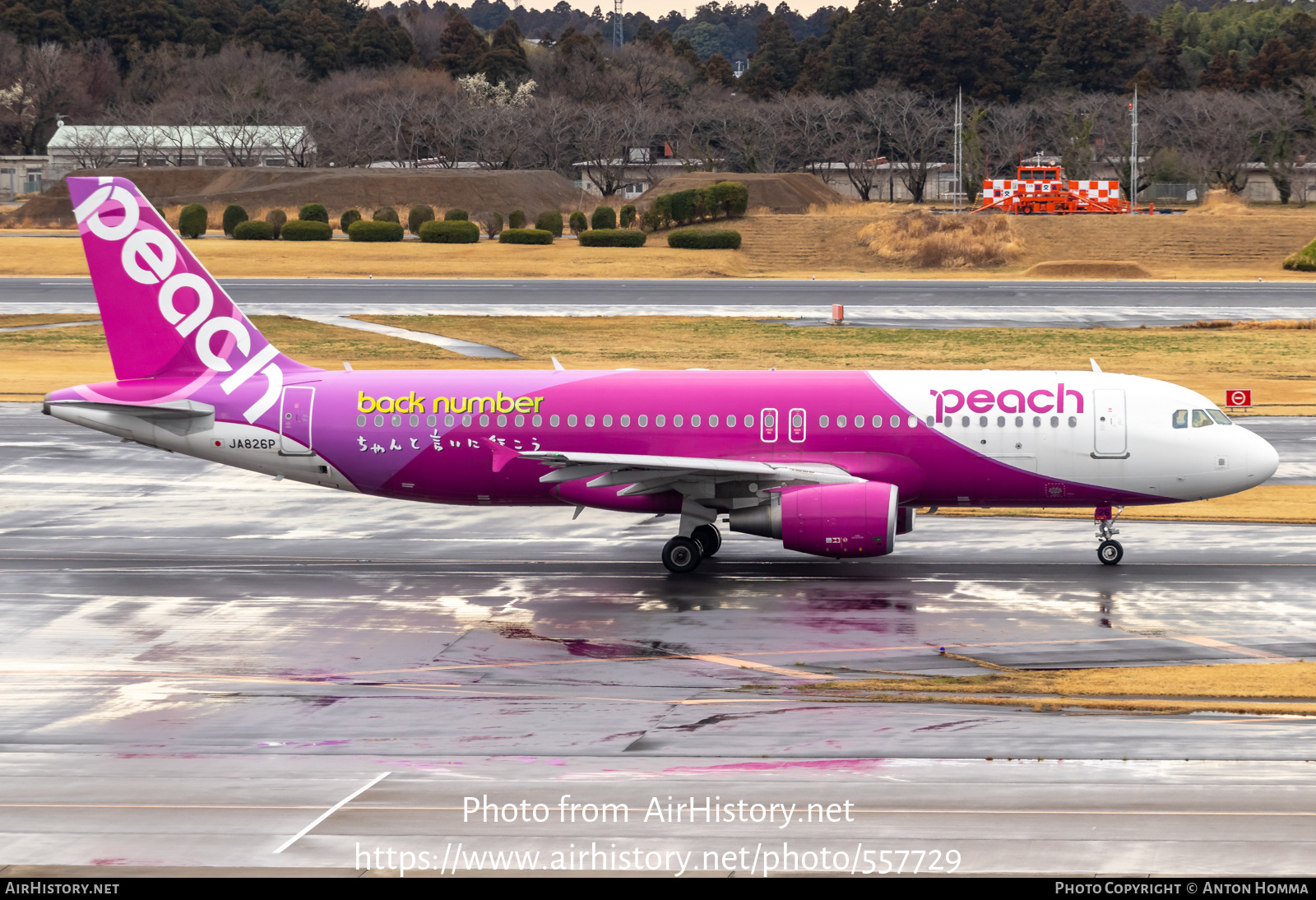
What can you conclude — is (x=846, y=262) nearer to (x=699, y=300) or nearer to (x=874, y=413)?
(x=699, y=300)

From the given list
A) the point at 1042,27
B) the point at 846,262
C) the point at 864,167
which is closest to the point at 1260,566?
the point at 846,262

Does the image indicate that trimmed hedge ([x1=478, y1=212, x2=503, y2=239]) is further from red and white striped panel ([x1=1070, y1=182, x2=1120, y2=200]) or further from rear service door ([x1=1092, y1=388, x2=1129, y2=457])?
rear service door ([x1=1092, y1=388, x2=1129, y2=457])

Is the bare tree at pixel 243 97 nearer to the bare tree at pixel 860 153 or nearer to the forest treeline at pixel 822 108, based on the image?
the forest treeline at pixel 822 108

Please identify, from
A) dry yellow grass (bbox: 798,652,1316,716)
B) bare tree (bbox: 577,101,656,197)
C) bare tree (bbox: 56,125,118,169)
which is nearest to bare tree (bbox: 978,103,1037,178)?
bare tree (bbox: 577,101,656,197)

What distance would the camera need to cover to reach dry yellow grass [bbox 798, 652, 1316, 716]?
872 inches

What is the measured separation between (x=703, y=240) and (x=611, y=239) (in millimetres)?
8083

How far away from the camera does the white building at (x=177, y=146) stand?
168375mm

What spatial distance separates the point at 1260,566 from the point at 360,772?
22199mm

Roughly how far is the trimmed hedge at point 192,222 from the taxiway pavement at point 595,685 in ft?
304

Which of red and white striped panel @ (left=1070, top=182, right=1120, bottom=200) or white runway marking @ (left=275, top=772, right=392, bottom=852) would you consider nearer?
white runway marking @ (left=275, top=772, right=392, bottom=852)

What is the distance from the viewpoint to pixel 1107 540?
3253 centimetres

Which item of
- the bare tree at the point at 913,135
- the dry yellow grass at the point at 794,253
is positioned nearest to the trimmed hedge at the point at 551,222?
the dry yellow grass at the point at 794,253

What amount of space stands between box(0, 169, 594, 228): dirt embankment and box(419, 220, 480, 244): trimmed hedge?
19378 mm

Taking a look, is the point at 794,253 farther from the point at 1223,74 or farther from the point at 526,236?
the point at 1223,74
